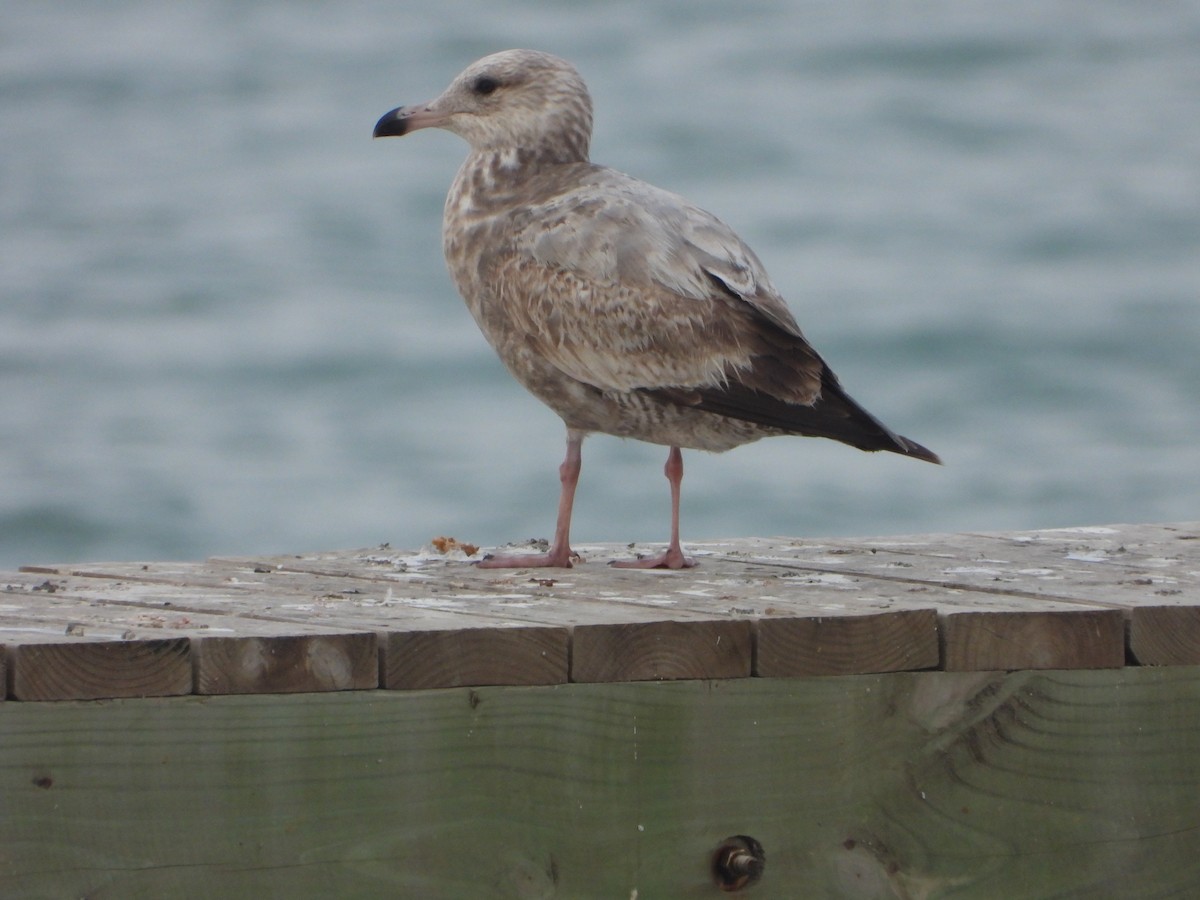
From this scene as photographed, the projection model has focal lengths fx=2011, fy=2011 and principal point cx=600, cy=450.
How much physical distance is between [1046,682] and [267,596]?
1.59 meters

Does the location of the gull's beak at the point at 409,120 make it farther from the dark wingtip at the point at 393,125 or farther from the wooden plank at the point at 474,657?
the wooden plank at the point at 474,657

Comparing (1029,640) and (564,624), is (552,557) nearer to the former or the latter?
(564,624)

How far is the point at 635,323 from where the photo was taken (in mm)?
5242

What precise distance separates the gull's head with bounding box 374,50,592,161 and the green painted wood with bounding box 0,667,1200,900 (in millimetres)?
2542

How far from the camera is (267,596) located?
13.7 feet

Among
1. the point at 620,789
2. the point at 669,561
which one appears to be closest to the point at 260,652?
the point at 620,789

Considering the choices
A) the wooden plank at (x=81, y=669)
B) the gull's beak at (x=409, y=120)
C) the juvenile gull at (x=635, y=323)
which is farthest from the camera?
the gull's beak at (x=409, y=120)

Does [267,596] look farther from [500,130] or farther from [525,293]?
[500,130]

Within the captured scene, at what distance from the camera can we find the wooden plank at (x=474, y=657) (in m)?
3.47

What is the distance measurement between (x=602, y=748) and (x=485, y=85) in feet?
8.97

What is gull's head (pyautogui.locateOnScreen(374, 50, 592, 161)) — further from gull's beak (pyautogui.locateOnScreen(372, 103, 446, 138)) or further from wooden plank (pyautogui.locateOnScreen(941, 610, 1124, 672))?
wooden plank (pyautogui.locateOnScreen(941, 610, 1124, 672))

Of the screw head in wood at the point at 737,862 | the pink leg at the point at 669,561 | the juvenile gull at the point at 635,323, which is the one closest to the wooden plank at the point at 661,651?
the screw head in wood at the point at 737,862

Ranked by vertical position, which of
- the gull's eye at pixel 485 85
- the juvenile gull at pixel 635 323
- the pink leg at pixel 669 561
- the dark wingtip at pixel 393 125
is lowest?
the pink leg at pixel 669 561

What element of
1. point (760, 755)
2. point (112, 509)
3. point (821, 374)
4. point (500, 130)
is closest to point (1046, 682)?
point (760, 755)
